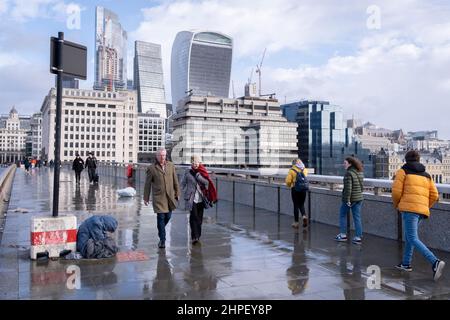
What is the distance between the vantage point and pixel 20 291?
5375 mm

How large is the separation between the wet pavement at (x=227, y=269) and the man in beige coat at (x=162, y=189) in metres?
0.59

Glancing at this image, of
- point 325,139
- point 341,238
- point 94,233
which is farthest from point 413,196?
point 325,139

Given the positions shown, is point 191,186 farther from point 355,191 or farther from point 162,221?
point 355,191

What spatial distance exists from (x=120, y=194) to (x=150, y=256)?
1071cm

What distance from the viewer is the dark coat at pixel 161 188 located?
7949 mm

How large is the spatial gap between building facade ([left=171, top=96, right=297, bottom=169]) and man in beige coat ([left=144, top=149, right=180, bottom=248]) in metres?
125

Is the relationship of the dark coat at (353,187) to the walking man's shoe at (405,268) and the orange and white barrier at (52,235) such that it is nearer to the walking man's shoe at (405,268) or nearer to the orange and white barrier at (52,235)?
the walking man's shoe at (405,268)

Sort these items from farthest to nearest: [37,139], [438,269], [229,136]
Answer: [37,139]
[229,136]
[438,269]

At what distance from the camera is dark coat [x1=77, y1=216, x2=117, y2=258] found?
7.24m

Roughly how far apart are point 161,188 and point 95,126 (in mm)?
158579

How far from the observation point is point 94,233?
7367 mm

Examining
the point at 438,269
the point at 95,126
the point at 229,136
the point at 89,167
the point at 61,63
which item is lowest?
the point at 438,269
